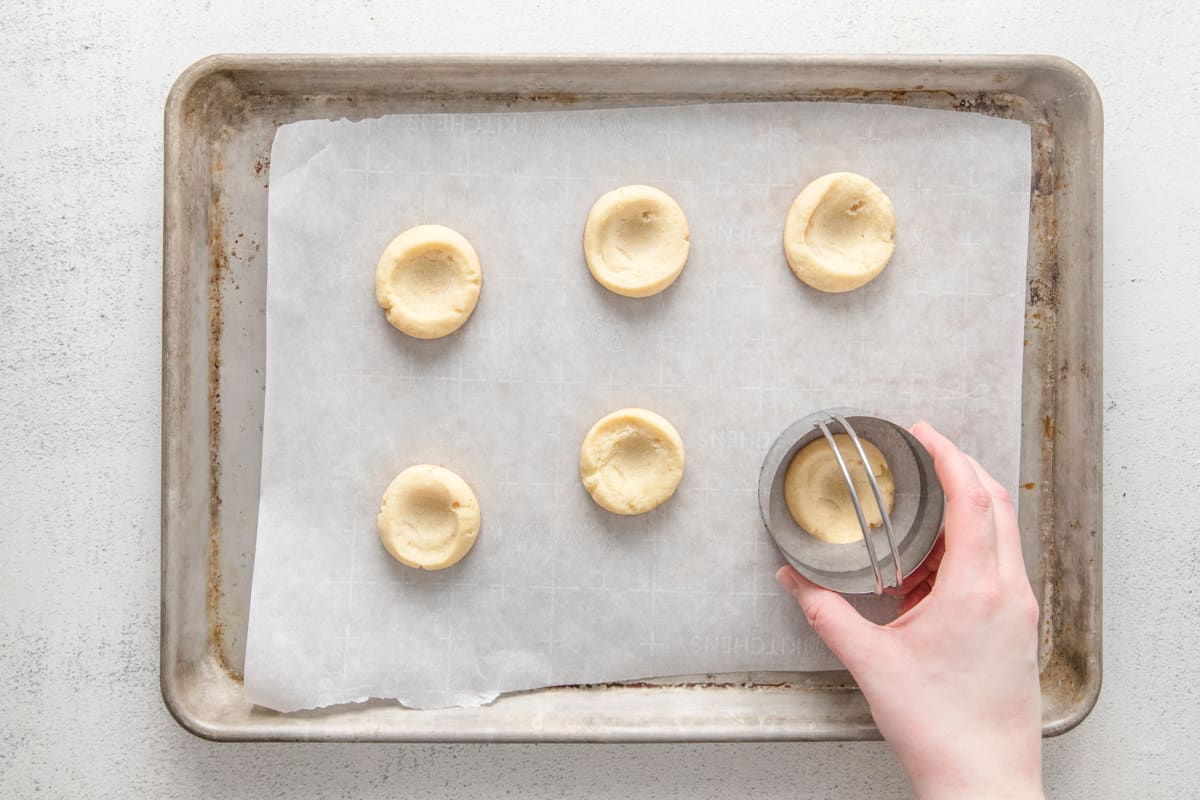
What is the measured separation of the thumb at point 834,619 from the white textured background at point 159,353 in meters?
0.34

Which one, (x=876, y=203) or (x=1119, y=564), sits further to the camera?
(x=1119, y=564)

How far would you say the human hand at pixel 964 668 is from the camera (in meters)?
1.54

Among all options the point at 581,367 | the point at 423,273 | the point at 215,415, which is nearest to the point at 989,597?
the point at 581,367

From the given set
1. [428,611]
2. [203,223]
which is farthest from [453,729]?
[203,223]

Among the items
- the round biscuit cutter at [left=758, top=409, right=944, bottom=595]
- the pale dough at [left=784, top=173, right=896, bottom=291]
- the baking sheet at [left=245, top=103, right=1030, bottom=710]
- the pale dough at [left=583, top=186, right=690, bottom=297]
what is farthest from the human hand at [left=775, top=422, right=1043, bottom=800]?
the pale dough at [left=583, top=186, right=690, bottom=297]

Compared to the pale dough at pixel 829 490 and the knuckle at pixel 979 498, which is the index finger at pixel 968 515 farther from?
the pale dough at pixel 829 490

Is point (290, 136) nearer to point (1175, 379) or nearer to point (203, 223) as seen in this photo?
point (203, 223)

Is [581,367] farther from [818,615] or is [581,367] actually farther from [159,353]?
[159,353]

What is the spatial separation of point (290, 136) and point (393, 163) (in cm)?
20

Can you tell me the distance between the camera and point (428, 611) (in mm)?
1781

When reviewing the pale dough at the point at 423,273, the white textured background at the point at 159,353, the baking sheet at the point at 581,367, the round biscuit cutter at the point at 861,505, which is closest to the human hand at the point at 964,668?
the round biscuit cutter at the point at 861,505

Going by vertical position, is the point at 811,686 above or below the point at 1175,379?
below

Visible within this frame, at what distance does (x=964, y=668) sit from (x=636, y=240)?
99 cm

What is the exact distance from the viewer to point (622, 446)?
1773 millimetres
